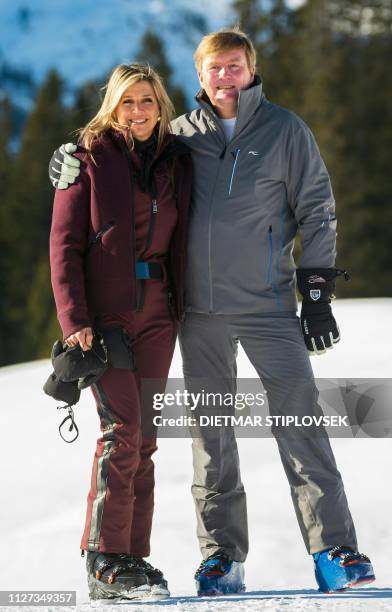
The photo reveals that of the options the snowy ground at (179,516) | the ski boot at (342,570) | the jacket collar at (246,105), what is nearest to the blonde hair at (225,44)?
the jacket collar at (246,105)

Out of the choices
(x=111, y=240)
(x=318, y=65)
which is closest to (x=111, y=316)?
(x=111, y=240)

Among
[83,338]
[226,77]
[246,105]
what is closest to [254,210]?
[246,105]

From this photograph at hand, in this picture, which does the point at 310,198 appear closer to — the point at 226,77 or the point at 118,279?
the point at 226,77

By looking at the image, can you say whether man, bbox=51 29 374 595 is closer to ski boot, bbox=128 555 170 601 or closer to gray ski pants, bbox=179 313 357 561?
gray ski pants, bbox=179 313 357 561

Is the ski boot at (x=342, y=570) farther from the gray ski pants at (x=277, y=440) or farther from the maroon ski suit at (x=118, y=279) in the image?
the maroon ski suit at (x=118, y=279)

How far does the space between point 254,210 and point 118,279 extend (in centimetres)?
59

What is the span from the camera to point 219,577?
3590mm

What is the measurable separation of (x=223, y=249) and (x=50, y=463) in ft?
8.55

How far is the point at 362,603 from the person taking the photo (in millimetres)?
3021

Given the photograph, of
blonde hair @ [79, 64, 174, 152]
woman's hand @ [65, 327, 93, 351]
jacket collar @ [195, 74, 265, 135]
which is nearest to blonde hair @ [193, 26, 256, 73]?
jacket collar @ [195, 74, 265, 135]

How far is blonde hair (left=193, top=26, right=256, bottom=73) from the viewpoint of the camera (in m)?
3.64

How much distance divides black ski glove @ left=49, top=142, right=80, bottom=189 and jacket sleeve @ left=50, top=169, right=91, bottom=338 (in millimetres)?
23

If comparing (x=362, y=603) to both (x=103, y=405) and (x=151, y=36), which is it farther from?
(x=151, y=36)

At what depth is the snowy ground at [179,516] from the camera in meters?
3.53
